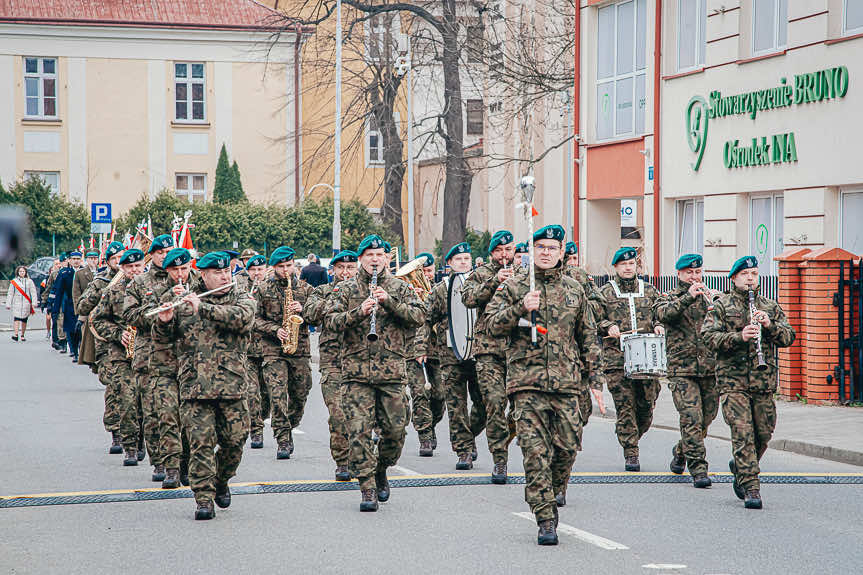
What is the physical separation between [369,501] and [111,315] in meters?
3.66

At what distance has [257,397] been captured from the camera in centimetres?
1275

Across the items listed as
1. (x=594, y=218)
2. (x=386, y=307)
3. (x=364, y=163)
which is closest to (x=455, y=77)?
(x=594, y=218)

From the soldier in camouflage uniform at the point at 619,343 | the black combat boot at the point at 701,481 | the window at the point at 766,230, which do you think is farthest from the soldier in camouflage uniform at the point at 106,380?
the window at the point at 766,230

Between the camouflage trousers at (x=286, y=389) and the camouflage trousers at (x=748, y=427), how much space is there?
4.43 metres

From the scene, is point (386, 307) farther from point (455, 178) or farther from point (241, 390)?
point (455, 178)

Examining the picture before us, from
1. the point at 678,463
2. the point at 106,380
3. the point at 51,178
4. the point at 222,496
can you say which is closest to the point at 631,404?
the point at 678,463

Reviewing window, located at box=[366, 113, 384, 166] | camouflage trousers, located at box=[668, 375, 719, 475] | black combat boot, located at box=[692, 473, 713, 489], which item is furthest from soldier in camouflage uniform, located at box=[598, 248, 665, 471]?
window, located at box=[366, 113, 384, 166]

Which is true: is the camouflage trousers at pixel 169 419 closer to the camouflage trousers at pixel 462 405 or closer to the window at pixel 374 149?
the camouflage trousers at pixel 462 405

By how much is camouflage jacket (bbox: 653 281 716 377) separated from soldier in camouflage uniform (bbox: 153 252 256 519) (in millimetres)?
3609

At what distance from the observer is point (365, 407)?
939 centimetres

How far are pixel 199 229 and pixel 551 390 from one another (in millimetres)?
36912

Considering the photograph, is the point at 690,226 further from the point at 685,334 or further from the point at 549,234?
the point at 549,234

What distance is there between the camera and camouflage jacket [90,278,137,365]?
11367 millimetres

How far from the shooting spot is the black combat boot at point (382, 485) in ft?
31.1
